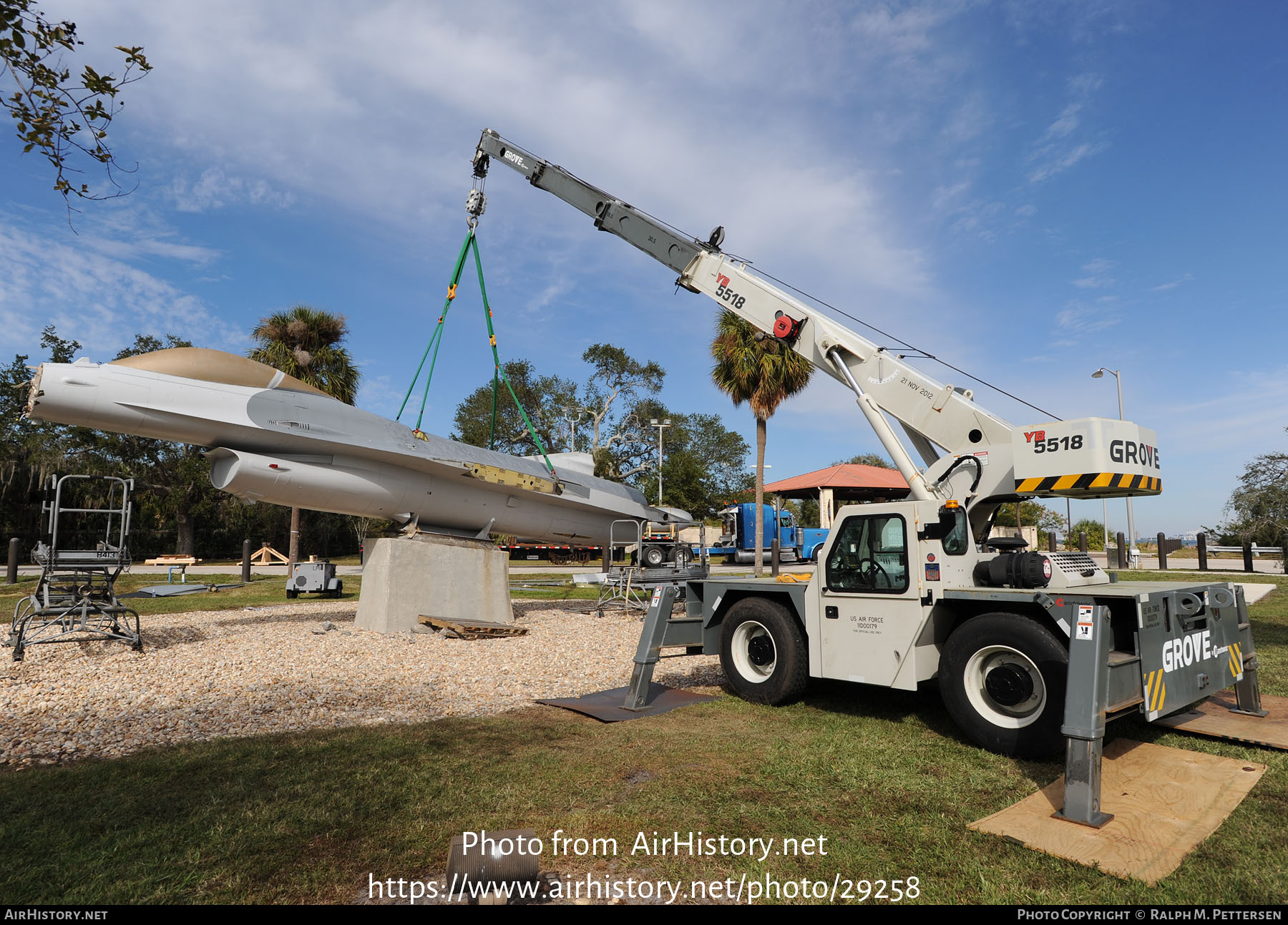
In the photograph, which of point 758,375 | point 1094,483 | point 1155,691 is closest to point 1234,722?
point 1155,691

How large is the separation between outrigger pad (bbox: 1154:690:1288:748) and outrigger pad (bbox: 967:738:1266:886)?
58 cm

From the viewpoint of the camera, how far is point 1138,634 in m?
5.07

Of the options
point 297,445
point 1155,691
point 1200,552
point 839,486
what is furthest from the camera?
point 839,486

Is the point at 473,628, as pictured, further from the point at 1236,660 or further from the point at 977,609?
the point at 1236,660

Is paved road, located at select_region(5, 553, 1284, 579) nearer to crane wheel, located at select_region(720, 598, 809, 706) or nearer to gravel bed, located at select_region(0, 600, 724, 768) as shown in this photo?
gravel bed, located at select_region(0, 600, 724, 768)

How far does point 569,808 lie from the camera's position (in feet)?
14.3

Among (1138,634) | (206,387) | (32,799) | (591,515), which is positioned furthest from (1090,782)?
(591,515)

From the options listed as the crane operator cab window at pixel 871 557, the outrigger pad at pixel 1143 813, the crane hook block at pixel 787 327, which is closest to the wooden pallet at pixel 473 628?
the crane hook block at pixel 787 327

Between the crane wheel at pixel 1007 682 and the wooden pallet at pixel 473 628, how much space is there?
24.8ft

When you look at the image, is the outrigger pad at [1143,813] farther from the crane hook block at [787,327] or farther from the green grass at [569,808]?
the crane hook block at [787,327]

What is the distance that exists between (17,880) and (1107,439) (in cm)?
788

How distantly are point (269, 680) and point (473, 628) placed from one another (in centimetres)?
368

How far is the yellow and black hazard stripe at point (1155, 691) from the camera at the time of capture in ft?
16.6
